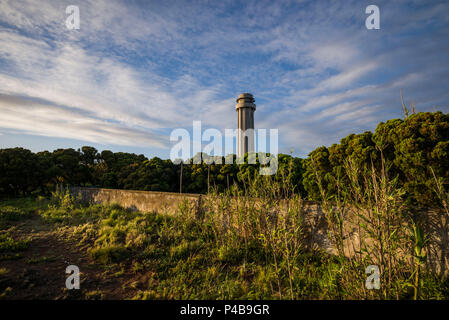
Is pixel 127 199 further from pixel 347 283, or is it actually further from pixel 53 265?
pixel 347 283

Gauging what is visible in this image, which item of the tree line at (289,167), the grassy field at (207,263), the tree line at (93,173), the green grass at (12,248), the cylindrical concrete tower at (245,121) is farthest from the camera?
the cylindrical concrete tower at (245,121)

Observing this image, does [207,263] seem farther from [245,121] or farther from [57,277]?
[245,121]

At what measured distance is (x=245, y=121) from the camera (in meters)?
25.8

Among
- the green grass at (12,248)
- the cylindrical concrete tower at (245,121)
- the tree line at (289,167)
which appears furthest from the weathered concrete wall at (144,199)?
the cylindrical concrete tower at (245,121)

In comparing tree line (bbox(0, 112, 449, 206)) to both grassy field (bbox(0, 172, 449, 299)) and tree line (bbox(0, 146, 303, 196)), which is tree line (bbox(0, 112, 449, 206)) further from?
grassy field (bbox(0, 172, 449, 299))

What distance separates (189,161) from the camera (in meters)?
15.4

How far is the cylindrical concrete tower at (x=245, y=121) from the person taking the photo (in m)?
25.6

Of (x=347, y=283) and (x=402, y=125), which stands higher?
(x=402, y=125)

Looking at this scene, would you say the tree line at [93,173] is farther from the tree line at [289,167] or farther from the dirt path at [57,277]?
the dirt path at [57,277]

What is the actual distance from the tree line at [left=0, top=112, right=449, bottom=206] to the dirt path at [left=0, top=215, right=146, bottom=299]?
2.77m

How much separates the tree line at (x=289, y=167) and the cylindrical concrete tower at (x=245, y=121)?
451 inches
